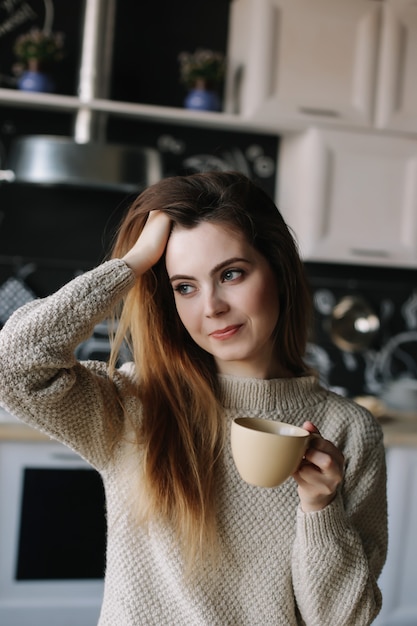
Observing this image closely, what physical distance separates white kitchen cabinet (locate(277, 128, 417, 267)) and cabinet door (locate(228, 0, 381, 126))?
0.11m

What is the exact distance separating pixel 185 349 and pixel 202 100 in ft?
5.99

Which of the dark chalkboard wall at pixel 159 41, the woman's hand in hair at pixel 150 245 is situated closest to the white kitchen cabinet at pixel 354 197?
the dark chalkboard wall at pixel 159 41

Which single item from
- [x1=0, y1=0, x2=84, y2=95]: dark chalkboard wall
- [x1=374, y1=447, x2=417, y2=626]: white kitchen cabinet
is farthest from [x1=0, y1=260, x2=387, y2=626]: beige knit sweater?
[x1=0, y1=0, x2=84, y2=95]: dark chalkboard wall

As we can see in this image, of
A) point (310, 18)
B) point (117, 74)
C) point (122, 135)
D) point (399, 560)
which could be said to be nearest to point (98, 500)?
point (399, 560)

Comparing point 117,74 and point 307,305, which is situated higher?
point 117,74

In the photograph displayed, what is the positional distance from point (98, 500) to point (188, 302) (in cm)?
167

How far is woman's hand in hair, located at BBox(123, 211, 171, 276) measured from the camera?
1.15 metres

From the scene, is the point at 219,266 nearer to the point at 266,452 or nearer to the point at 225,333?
the point at 225,333

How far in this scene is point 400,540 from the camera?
8.80 feet

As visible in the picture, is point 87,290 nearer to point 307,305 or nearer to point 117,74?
point 307,305

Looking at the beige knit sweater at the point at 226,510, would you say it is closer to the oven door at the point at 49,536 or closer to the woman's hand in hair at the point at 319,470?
the woman's hand in hair at the point at 319,470

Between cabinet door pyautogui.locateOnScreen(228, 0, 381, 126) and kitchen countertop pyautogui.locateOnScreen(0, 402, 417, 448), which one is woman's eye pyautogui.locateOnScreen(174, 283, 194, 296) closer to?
kitchen countertop pyautogui.locateOnScreen(0, 402, 417, 448)

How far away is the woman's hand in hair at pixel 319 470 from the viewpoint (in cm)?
96

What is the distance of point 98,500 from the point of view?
2.63 metres
